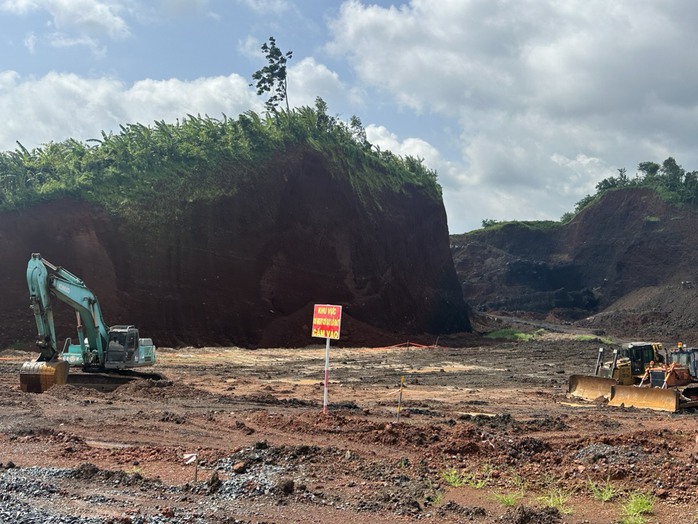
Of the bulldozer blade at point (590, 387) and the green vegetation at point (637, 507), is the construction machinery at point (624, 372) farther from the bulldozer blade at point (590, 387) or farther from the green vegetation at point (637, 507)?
the green vegetation at point (637, 507)

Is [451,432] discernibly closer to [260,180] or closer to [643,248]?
[260,180]

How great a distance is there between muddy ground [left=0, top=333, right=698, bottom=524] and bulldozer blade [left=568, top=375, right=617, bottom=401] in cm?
73

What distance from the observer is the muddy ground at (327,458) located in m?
8.20

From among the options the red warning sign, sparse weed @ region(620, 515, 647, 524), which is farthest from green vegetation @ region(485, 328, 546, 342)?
sparse weed @ region(620, 515, 647, 524)

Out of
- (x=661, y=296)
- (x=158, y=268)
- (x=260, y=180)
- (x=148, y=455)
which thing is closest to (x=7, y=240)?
(x=158, y=268)

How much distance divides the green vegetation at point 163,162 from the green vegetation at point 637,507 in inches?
1336

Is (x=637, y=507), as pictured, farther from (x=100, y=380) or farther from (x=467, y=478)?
(x=100, y=380)

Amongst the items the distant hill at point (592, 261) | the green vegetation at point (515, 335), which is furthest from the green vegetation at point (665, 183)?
the green vegetation at point (515, 335)

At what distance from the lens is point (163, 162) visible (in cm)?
4119

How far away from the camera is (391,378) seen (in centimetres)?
2636

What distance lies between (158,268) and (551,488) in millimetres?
31662

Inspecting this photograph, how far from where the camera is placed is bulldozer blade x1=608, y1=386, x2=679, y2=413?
17766 mm

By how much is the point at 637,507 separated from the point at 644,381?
12953 mm

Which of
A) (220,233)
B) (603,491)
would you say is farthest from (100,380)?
(220,233)
